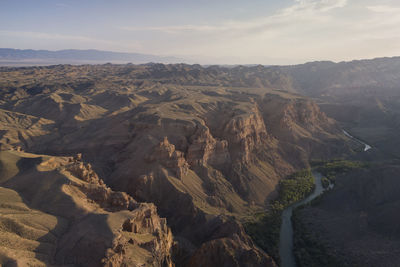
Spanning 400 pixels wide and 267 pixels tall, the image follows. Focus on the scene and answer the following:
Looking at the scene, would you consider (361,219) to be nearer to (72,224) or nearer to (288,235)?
(288,235)

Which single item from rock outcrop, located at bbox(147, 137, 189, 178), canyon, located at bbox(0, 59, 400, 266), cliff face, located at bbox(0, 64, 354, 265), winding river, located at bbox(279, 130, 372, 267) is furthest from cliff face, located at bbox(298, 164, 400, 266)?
rock outcrop, located at bbox(147, 137, 189, 178)

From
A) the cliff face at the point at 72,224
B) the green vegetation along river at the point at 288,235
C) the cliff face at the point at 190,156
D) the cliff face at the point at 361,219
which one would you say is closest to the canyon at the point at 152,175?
the cliff face at the point at 72,224

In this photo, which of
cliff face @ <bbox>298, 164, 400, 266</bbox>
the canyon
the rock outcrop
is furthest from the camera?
the rock outcrop

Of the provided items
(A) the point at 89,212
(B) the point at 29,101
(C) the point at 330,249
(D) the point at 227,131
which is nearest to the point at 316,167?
(D) the point at 227,131

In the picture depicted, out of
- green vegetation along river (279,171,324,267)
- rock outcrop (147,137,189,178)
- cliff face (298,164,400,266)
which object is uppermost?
rock outcrop (147,137,189,178)

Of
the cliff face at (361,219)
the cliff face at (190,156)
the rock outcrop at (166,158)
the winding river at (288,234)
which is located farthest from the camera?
the rock outcrop at (166,158)

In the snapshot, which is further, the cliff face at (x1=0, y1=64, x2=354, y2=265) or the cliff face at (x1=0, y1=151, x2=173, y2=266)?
the cliff face at (x1=0, y1=64, x2=354, y2=265)

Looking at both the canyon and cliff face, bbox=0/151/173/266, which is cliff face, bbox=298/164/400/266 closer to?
the canyon

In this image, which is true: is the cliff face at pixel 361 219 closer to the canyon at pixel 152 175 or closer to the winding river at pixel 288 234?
the winding river at pixel 288 234

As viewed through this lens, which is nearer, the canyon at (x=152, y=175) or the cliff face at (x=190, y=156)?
the canyon at (x=152, y=175)

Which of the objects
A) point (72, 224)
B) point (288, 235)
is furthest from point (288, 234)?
point (72, 224)

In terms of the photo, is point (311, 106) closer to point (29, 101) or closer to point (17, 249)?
point (17, 249)
